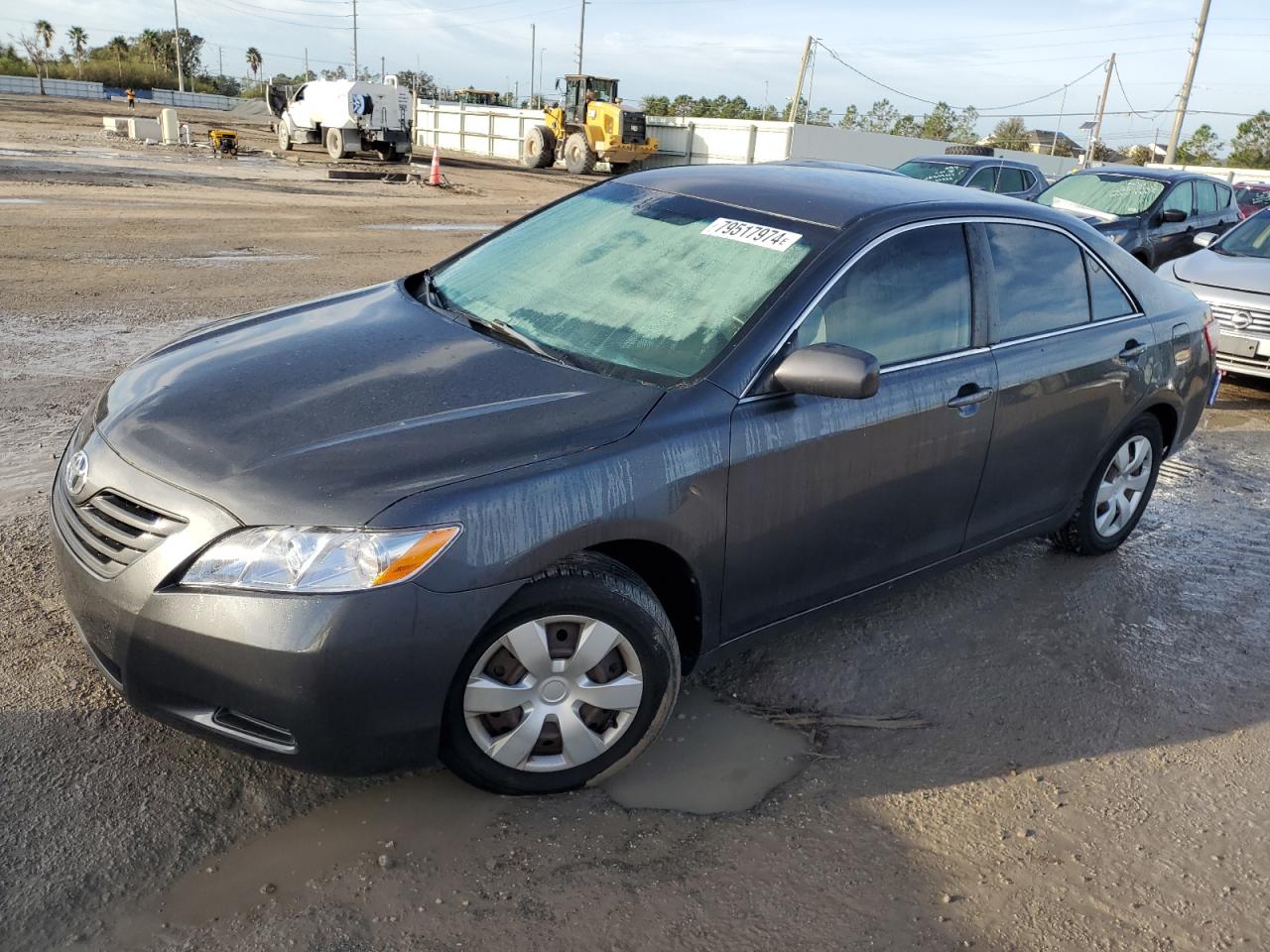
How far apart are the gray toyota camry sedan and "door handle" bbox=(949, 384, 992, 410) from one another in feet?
0.04

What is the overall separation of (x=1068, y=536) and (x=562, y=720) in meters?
3.00

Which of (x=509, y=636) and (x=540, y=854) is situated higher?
(x=509, y=636)

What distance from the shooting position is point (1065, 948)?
2.58 metres

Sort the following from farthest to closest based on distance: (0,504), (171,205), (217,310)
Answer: (171,205) < (217,310) < (0,504)

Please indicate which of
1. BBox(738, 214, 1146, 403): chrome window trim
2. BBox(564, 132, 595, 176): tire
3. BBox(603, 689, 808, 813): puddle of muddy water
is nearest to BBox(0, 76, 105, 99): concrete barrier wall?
BBox(564, 132, 595, 176): tire

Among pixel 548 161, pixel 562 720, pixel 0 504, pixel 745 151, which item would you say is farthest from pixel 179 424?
pixel 745 151

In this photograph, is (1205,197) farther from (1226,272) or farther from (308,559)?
A: (308,559)

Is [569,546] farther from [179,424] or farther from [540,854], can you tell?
[179,424]

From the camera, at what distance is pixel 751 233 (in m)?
3.54

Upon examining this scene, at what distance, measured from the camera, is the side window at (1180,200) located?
1249 centimetres

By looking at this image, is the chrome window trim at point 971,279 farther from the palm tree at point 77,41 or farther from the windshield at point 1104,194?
the palm tree at point 77,41

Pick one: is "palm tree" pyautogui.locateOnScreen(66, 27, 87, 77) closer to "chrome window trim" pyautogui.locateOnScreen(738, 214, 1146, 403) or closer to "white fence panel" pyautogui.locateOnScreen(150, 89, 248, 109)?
"white fence panel" pyautogui.locateOnScreen(150, 89, 248, 109)

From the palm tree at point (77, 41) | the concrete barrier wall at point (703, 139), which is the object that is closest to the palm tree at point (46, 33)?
the palm tree at point (77, 41)

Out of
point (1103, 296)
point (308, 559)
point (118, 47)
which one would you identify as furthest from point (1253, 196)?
point (118, 47)
